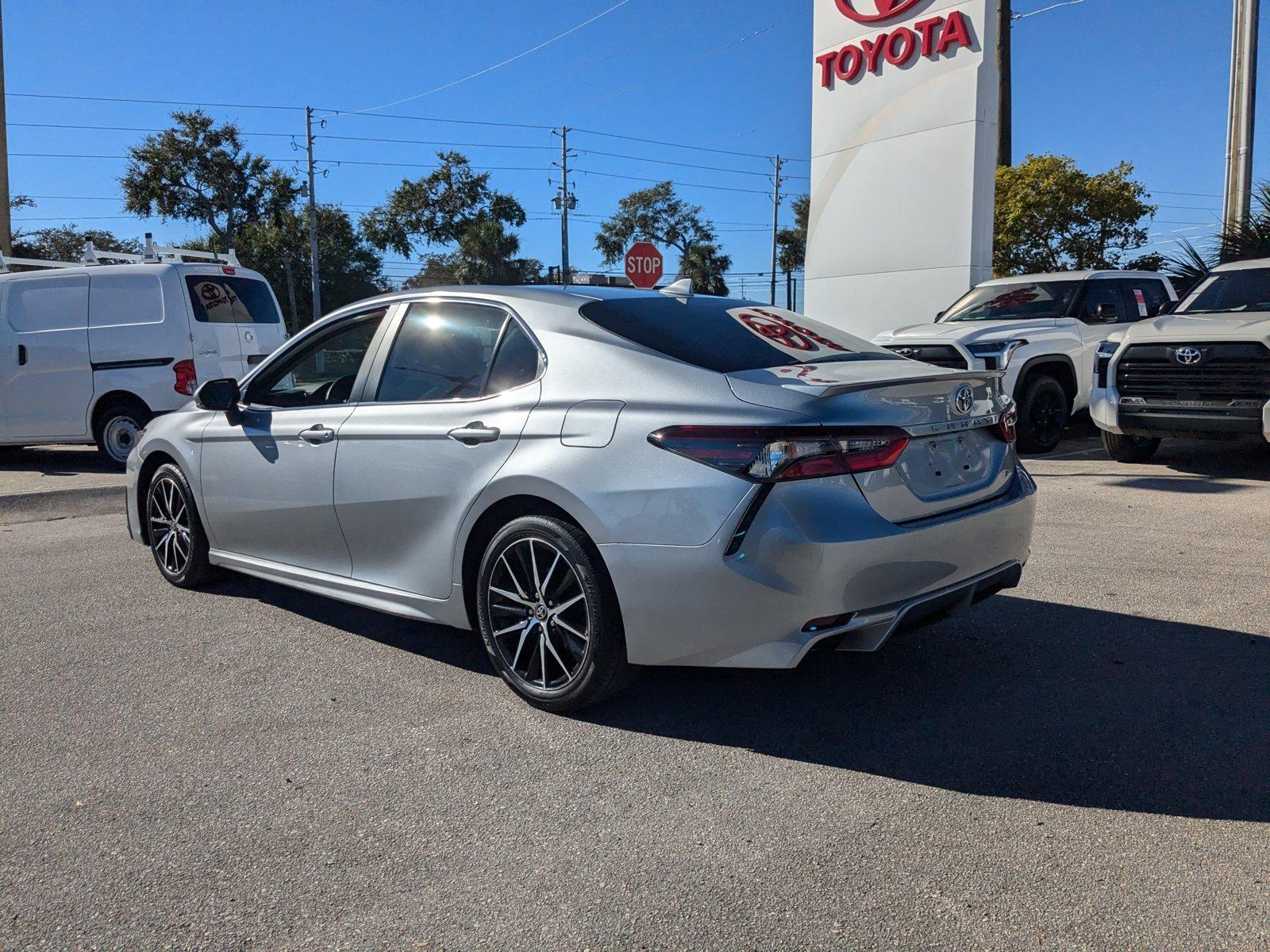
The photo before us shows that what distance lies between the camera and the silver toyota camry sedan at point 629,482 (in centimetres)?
328

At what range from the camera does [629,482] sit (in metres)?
3.43

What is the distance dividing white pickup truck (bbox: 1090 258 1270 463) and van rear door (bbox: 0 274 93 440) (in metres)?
9.96

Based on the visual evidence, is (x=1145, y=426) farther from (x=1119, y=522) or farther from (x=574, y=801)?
(x=574, y=801)

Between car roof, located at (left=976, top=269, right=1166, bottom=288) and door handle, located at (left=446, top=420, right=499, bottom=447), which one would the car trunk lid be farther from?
car roof, located at (left=976, top=269, right=1166, bottom=288)

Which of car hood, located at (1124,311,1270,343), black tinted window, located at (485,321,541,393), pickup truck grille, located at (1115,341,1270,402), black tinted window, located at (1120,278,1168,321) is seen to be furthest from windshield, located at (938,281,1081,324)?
black tinted window, located at (485,321,541,393)

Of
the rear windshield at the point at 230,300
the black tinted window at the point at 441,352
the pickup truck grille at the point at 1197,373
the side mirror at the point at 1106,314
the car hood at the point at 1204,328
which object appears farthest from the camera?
the side mirror at the point at 1106,314

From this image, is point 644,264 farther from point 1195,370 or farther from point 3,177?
point 3,177

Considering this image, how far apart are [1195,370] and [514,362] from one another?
6.91 metres

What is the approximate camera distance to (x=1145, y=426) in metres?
9.05

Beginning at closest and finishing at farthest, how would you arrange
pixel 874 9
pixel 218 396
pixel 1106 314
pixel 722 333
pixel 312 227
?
1. pixel 722 333
2. pixel 218 396
3. pixel 1106 314
4. pixel 874 9
5. pixel 312 227

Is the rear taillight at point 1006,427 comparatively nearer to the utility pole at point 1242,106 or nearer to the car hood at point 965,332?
the car hood at point 965,332

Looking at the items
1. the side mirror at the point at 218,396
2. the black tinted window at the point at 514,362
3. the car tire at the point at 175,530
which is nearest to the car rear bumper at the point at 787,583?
the black tinted window at the point at 514,362

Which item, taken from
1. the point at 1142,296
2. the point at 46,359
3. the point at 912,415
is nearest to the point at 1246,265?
the point at 1142,296

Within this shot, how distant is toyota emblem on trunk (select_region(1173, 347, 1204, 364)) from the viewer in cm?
868
